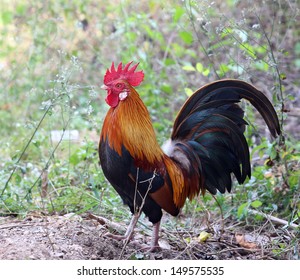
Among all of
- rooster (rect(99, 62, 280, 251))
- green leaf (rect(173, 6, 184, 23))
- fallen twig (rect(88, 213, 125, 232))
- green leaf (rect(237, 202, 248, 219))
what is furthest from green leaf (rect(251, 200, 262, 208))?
green leaf (rect(173, 6, 184, 23))

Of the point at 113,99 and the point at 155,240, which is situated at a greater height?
the point at 113,99

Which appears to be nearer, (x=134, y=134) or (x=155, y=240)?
(x=134, y=134)

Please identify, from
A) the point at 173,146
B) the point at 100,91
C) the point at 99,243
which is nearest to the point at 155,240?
the point at 99,243

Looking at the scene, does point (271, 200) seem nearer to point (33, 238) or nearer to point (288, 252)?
point (288, 252)

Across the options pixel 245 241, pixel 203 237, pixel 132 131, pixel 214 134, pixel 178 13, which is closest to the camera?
pixel 132 131

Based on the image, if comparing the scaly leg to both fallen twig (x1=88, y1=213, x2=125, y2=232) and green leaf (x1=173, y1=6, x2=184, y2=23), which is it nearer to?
fallen twig (x1=88, y1=213, x2=125, y2=232)

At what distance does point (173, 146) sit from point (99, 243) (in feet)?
2.71

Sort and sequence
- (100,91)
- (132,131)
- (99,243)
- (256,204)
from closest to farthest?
(132,131)
(99,243)
(256,204)
(100,91)

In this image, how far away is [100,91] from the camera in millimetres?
7340

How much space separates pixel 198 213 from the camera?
4820 mm

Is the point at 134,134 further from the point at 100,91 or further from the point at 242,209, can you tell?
the point at 100,91

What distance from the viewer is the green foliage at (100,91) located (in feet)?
14.5
